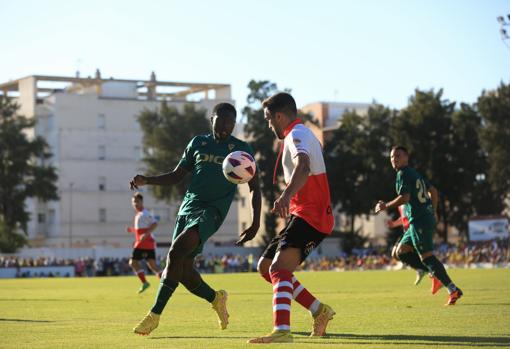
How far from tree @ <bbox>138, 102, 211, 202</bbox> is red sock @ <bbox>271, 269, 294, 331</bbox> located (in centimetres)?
8392

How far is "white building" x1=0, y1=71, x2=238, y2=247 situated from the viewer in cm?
10831

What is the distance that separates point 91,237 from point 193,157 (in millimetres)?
99337

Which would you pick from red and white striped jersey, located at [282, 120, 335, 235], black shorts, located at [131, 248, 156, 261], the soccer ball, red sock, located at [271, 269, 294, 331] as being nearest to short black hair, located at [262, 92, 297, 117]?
red and white striped jersey, located at [282, 120, 335, 235]

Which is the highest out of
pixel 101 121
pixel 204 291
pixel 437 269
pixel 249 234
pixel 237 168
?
→ pixel 101 121

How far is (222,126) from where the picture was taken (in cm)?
1219

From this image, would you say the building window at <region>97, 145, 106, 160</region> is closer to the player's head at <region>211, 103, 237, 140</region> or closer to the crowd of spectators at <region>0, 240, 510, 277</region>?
the crowd of spectators at <region>0, 240, 510, 277</region>

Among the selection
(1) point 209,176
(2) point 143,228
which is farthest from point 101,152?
(1) point 209,176

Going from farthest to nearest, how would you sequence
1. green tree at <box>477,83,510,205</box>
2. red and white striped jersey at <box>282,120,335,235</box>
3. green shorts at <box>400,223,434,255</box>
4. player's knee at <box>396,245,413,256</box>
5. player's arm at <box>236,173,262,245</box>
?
green tree at <box>477,83,510,205</box>
player's knee at <box>396,245,413,256</box>
green shorts at <box>400,223,434,255</box>
player's arm at <box>236,173,262,245</box>
red and white striped jersey at <box>282,120,335,235</box>

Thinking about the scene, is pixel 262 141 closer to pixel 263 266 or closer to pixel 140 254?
pixel 140 254

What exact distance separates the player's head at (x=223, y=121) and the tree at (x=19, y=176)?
81681 millimetres

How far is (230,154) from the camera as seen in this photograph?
464 inches

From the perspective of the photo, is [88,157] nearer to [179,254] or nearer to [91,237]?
[91,237]

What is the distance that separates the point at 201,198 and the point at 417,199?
6749 millimetres

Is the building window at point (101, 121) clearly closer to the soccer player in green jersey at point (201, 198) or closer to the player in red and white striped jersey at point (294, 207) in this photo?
the soccer player in green jersey at point (201, 198)
